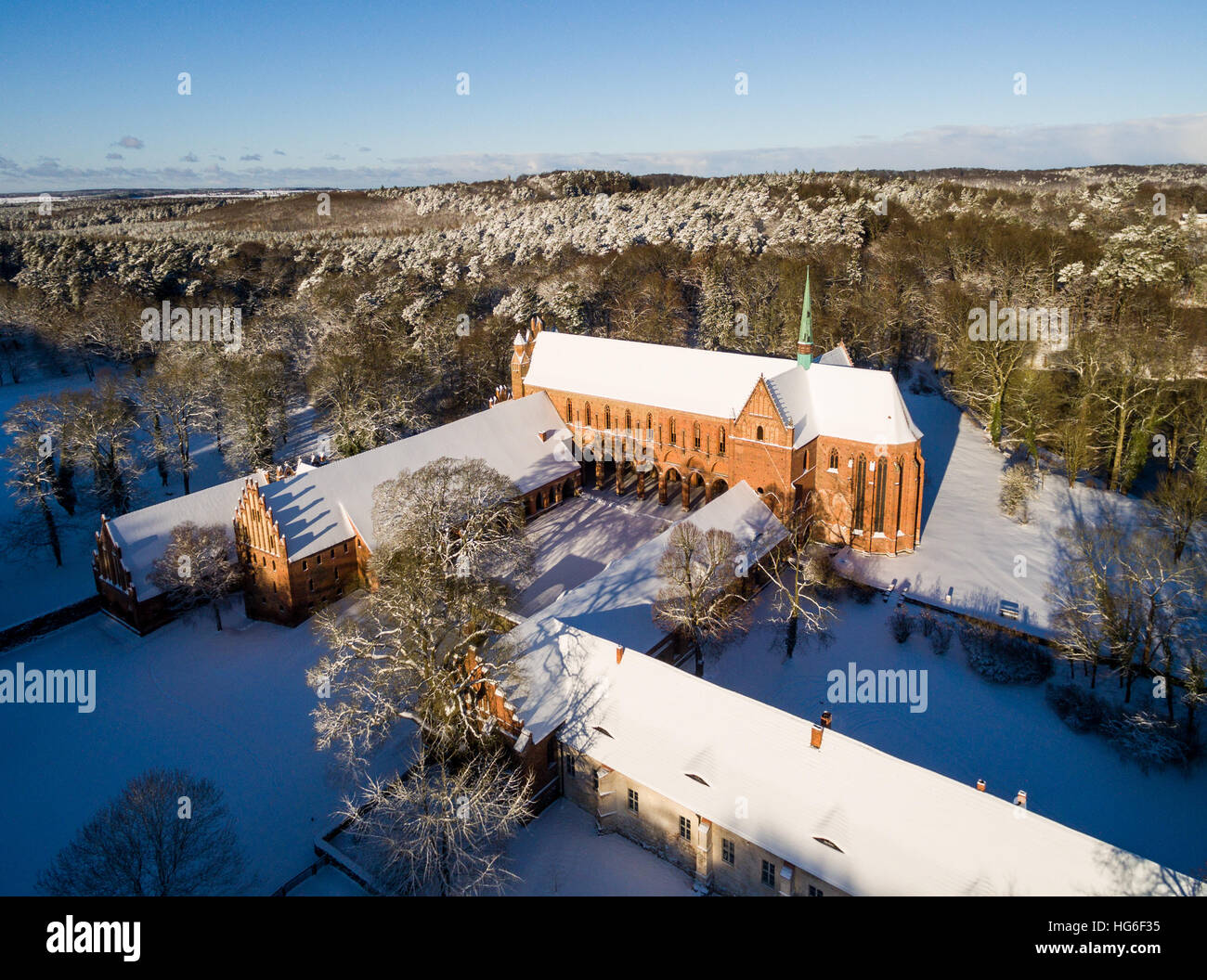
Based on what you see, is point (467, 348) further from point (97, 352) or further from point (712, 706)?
point (712, 706)

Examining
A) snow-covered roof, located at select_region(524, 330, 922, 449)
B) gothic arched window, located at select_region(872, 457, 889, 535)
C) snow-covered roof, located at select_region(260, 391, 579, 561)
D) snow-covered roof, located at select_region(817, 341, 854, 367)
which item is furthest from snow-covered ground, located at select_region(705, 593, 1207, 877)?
snow-covered roof, located at select_region(817, 341, 854, 367)

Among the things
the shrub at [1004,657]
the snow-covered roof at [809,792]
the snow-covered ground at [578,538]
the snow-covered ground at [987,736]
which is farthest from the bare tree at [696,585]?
the shrub at [1004,657]

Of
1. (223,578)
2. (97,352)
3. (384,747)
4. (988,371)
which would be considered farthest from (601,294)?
(384,747)

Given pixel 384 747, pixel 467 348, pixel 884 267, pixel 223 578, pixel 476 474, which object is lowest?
pixel 384 747

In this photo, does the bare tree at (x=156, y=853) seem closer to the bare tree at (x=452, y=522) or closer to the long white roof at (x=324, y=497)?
the bare tree at (x=452, y=522)

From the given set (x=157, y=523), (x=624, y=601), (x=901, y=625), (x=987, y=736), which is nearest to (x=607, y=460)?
(x=624, y=601)

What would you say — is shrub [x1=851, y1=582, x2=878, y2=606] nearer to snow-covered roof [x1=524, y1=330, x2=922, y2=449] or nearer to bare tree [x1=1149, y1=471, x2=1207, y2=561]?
snow-covered roof [x1=524, y1=330, x2=922, y2=449]

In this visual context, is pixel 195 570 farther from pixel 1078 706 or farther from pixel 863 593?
pixel 1078 706
